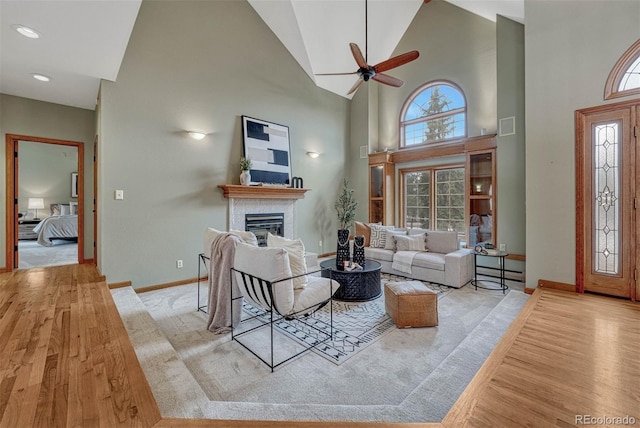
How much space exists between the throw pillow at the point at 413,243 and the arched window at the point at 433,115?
2291mm

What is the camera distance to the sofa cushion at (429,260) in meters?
4.34

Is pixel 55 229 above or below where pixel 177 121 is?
below

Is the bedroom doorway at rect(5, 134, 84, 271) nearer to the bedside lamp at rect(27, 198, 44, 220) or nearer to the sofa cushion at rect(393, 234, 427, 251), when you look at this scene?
the bedside lamp at rect(27, 198, 44, 220)

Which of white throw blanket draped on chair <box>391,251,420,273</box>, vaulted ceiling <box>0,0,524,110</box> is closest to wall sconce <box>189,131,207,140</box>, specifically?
vaulted ceiling <box>0,0,524,110</box>

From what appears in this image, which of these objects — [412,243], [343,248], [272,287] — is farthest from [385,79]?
[272,287]

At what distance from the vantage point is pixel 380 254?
507 cm

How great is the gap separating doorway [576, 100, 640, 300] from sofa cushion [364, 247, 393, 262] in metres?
2.45

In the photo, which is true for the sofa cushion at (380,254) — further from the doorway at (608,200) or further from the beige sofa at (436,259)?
the doorway at (608,200)

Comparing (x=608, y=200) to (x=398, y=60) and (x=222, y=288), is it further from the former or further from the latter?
(x=222, y=288)

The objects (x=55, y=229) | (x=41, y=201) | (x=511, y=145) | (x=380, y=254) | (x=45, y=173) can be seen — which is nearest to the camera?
(x=511, y=145)

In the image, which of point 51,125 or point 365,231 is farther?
point 365,231

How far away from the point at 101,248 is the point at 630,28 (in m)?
6.85

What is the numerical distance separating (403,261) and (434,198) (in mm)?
2093

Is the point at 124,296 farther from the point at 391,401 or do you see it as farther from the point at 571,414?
the point at 571,414
